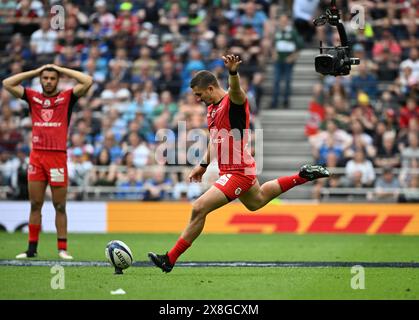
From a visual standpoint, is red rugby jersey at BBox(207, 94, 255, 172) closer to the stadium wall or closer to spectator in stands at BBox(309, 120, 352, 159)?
the stadium wall

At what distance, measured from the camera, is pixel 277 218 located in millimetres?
21812

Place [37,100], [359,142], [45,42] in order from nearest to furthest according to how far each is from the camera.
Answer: [37,100]
[359,142]
[45,42]

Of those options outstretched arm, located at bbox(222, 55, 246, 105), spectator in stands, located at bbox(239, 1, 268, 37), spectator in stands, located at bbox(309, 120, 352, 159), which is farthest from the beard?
spectator in stands, located at bbox(239, 1, 268, 37)

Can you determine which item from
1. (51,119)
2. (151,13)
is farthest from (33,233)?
(151,13)

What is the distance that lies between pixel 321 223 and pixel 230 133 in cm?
986

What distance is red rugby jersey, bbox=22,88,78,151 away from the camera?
14.8 metres

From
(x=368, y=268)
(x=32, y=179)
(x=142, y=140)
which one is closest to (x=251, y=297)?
(x=368, y=268)

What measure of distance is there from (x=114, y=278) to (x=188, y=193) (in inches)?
427

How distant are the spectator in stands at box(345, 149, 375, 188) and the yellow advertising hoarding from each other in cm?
98

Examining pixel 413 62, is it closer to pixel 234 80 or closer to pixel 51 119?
pixel 51 119

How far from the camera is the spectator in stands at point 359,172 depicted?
73.4 ft

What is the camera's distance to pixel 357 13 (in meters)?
24.8

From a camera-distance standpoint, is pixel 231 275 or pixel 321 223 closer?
pixel 231 275
